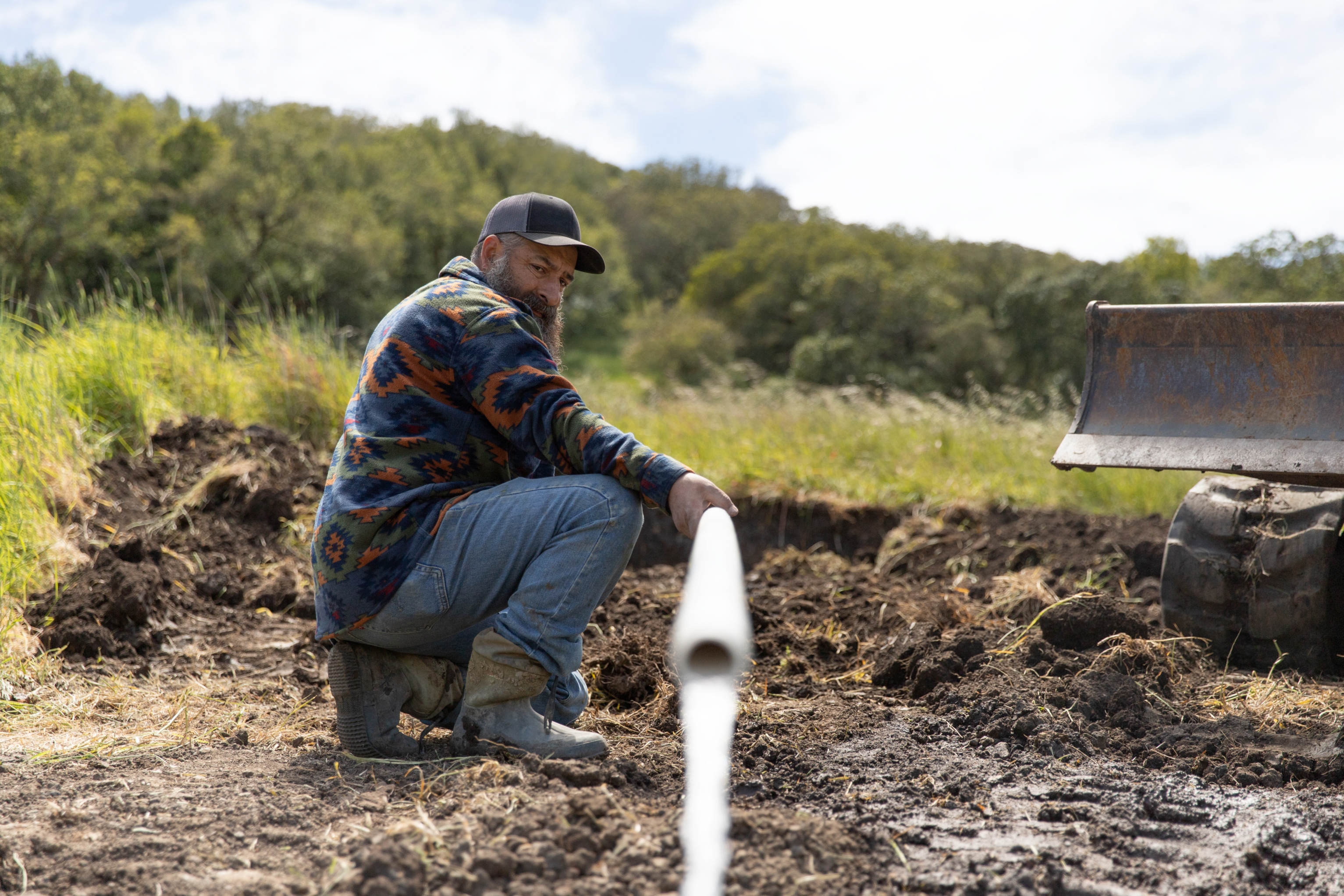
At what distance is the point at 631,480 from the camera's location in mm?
2787

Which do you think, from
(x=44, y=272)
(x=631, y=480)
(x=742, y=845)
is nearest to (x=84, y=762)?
(x=631, y=480)

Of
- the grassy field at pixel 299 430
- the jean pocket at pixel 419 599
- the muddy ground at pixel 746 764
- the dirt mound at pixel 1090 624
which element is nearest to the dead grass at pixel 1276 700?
the muddy ground at pixel 746 764

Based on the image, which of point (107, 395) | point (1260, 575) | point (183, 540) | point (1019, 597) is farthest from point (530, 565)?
point (107, 395)

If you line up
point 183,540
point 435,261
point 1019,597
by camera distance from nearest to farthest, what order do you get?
point 1019,597
point 183,540
point 435,261

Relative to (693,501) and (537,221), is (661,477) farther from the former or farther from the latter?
(537,221)

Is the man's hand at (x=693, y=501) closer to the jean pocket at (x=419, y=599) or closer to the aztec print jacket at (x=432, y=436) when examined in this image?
the aztec print jacket at (x=432, y=436)

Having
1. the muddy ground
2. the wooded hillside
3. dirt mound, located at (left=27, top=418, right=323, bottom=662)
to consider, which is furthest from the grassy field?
→ the wooded hillside

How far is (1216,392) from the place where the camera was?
12.1 feet

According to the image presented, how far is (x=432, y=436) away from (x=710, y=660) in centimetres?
145

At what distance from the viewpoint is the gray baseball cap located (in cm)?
317

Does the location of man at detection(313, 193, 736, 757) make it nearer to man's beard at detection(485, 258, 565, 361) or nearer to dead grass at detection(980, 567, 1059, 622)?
man's beard at detection(485, 258, 565, 361)

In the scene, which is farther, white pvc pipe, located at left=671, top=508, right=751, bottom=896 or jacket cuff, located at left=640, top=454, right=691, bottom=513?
jacket cuff, located at left=640, top=454, right=691, bottom=513

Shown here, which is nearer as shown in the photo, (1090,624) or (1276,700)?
(1276,700)

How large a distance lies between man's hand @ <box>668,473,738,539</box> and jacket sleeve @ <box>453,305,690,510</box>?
57 mm
